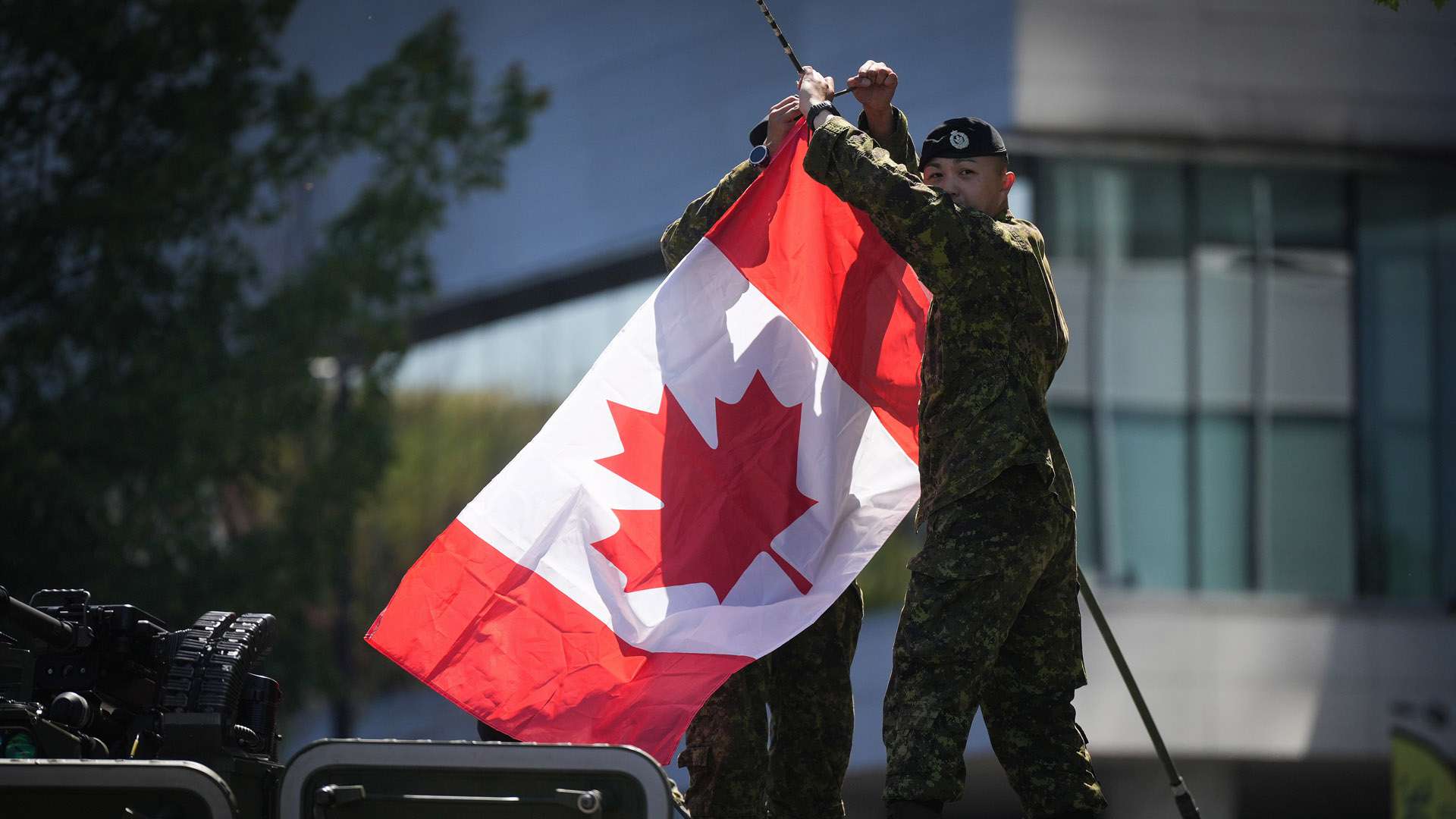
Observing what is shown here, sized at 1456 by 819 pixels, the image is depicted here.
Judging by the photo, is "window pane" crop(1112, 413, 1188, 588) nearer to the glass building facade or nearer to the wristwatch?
the glass building facade

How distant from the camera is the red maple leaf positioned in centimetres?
420

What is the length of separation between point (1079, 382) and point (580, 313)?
7.63m

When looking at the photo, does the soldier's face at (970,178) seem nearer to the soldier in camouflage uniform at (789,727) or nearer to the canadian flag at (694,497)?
the soldier in camouflage uniform at (789,727)

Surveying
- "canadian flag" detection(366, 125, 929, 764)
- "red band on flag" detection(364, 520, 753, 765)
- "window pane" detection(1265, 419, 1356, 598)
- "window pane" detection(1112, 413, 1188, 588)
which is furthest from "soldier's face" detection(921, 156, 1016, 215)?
"window pane" detection(1265, 419, 1356, 598)

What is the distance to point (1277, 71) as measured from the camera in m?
14.7

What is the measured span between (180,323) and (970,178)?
1061cm

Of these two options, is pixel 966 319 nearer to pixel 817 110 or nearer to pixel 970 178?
pixel 970 178

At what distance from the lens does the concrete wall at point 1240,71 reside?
14.4 m

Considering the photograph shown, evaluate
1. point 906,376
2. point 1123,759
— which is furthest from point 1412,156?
point 906,376

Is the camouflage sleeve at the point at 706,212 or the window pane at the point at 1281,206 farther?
the window pane at the point at 1281,206

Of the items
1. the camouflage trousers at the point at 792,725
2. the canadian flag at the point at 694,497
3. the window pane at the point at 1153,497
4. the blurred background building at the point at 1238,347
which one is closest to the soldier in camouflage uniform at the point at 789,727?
the camouflage trousers at the point at 792,725

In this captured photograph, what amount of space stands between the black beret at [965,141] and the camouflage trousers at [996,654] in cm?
78

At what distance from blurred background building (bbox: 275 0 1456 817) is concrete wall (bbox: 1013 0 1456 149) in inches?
0.8

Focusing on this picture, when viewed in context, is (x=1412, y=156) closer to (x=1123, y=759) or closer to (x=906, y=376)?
(x=1123, y=759)
